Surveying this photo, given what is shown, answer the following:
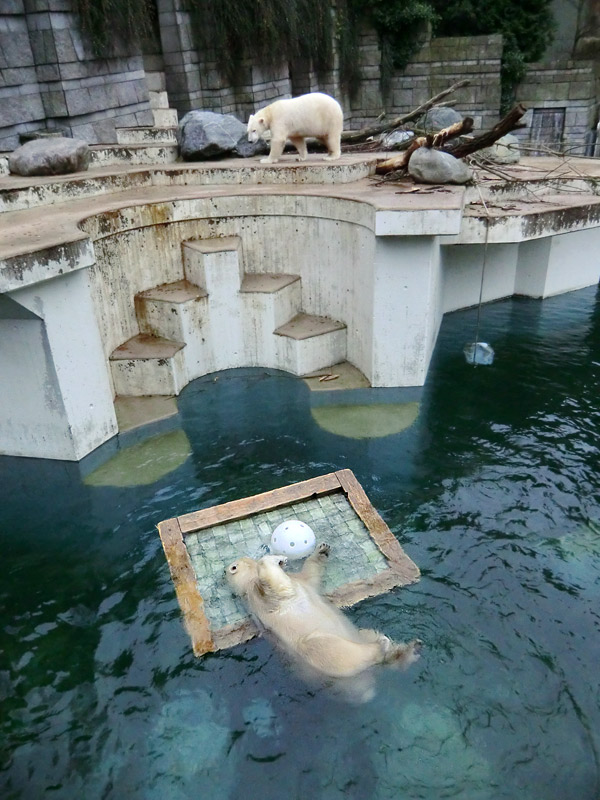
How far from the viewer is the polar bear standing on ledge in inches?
408

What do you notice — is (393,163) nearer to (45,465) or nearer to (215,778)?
(45,465)

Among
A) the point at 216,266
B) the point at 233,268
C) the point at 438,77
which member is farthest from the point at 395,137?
the point at 438,77

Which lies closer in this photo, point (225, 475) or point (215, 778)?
point (215, 778)

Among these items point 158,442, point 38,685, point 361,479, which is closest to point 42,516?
point 158,442

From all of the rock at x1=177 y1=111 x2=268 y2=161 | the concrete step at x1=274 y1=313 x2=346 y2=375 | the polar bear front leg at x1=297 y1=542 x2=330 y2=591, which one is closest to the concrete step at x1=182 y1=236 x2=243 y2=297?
the concrete step at x1=274 y1=313 x2=346 y2=375

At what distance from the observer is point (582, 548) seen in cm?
Answer: 604

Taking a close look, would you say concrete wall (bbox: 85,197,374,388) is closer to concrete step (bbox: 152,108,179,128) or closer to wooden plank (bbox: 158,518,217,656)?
wooden plank (bbox: 158,518,217,656)

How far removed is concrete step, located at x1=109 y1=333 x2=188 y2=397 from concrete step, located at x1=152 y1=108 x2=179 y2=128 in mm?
9799

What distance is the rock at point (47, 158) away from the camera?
10.7m

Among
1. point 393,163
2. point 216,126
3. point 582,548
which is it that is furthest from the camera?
point 216,126

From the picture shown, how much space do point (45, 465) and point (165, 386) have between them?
2.02 m

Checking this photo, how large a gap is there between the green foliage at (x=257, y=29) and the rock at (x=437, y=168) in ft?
33.3

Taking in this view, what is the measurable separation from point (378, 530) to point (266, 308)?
4400mm

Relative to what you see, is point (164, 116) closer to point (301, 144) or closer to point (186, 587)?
point (301, 144)
